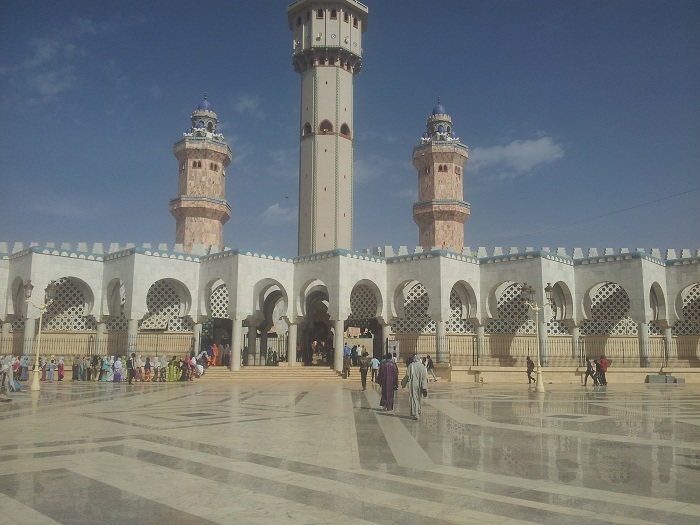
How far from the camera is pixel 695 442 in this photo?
8258 millimetres

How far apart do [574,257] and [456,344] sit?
720 centimetres

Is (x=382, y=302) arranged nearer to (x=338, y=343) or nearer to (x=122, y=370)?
(x=338, y=343)

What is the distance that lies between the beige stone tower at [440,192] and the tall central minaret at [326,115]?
813 centimetres

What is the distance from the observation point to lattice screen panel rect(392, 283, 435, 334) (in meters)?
29.5

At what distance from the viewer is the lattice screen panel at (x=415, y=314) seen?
2952 centimetres

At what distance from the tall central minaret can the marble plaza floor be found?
21.2 meters

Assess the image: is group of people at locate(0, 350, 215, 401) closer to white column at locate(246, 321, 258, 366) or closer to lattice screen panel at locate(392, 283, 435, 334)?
white column at locate(246, 321, 258, 366)

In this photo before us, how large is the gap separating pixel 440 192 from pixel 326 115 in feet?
34.3

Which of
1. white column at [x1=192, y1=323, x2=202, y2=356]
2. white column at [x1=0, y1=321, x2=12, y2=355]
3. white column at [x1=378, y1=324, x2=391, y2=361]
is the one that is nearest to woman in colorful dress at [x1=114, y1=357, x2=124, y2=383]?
white column at [x1=192, y1=323, x2=202, y2=356]

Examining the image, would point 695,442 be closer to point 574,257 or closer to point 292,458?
point 292,458

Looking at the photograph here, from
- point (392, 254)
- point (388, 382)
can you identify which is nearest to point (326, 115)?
point (392, 254)

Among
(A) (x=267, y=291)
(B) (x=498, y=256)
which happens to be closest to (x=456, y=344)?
(B) (x=498, y=256)

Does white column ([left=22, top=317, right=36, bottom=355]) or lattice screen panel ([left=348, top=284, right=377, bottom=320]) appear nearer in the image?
white column ([left=22, top=317, right=36, bottom=355])

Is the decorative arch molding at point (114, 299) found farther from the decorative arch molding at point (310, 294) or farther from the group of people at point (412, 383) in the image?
the group of people at point (412, 383)
